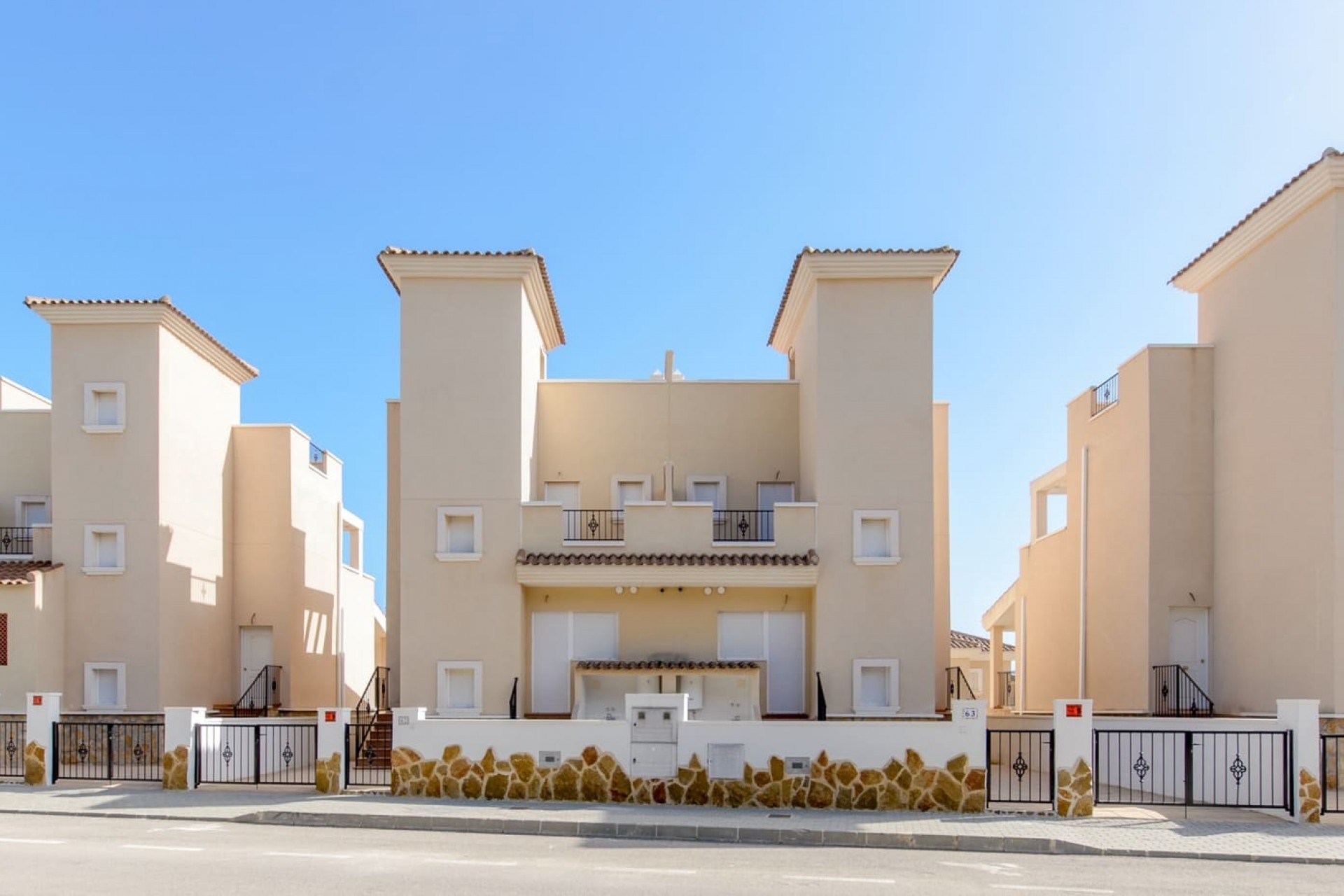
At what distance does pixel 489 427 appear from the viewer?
847 inches

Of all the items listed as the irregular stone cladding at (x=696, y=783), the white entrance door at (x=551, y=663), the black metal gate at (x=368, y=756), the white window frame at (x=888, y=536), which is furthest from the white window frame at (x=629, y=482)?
the irregular stone cladding at (x=696, y=783)

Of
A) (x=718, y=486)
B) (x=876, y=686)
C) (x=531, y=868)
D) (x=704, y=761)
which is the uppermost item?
(x=718, y=486)

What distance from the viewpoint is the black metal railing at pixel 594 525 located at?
74.3 feet

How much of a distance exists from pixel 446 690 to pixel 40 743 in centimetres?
677

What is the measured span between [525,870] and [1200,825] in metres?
9.29

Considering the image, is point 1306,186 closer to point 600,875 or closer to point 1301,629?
point 1301,629

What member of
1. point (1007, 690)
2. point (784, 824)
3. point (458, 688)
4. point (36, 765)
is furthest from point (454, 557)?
point (1007, 690)

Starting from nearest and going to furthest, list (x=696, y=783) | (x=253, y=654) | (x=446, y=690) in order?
1. (x=696, y=783)
2. (x=446, y=690)
3. (x=253, y=654)

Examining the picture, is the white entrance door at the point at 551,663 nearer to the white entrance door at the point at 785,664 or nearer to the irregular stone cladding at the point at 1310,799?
the white entrance door at the point at 785,664

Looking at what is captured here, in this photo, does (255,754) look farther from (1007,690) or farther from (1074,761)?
(1007,690)

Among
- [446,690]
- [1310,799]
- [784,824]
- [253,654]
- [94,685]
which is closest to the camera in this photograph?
[784,824]

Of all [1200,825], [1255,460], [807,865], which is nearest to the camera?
[807,865]

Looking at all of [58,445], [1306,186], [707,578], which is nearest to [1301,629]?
[1306,186]

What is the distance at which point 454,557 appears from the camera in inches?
832
